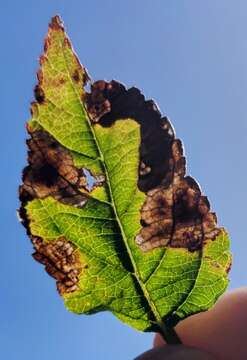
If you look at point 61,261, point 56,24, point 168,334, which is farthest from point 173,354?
point 56,24

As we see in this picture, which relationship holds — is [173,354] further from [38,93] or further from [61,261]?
[38,93]

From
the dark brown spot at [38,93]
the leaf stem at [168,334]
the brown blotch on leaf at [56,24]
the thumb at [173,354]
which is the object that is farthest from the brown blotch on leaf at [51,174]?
the thumb at [173,354]

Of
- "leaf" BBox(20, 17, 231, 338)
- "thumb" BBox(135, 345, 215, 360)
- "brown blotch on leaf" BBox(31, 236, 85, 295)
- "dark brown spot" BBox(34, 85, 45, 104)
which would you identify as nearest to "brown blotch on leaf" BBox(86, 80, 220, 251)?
"leaf" BBox(20, 17, 231, 338)

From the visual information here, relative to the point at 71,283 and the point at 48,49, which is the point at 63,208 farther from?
the point at 48,49

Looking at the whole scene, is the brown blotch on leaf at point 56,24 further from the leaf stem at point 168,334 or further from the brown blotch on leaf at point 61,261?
the leaf stem at point 168,334

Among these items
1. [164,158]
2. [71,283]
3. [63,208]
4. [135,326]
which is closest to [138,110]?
[164,158]

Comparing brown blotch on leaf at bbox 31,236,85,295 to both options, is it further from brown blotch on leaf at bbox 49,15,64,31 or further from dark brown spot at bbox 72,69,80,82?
brown blotch on leaf at bbox 49,15,64,31
